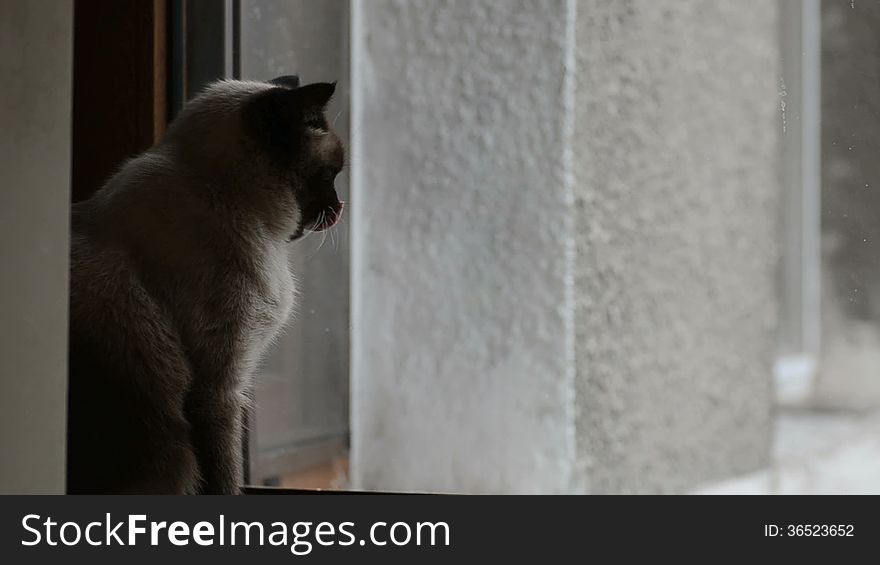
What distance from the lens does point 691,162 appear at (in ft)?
5.59

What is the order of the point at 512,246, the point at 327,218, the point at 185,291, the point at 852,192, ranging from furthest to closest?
the point at 512,246, the point at 852,192, the point at 327,218, the point at 185,291

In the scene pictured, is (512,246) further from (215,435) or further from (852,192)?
(215,435)

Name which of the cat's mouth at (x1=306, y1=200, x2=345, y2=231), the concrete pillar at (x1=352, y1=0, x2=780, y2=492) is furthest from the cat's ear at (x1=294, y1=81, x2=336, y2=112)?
the concrete pillar at (x1=352, y1=0, x2=780, y2=492)

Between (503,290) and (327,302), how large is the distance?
0.29 metres

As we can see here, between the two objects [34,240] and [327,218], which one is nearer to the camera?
Answer: [34,240]

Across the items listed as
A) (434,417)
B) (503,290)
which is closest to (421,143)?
(503,290)

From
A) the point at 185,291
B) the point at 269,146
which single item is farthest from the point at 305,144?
the point at 185,291

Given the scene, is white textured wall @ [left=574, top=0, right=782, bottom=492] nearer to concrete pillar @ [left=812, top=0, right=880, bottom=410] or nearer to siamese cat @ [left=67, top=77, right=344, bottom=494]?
concrete pillar @ [left=812, top=0, right=880, bottom=410]

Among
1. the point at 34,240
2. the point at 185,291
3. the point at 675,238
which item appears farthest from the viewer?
the point at 675,238

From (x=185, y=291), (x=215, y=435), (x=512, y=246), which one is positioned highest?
(x=512, y=246)

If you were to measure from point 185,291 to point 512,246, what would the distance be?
739 mm

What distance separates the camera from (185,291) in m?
0.81

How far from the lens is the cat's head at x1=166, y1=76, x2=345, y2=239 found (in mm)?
853
